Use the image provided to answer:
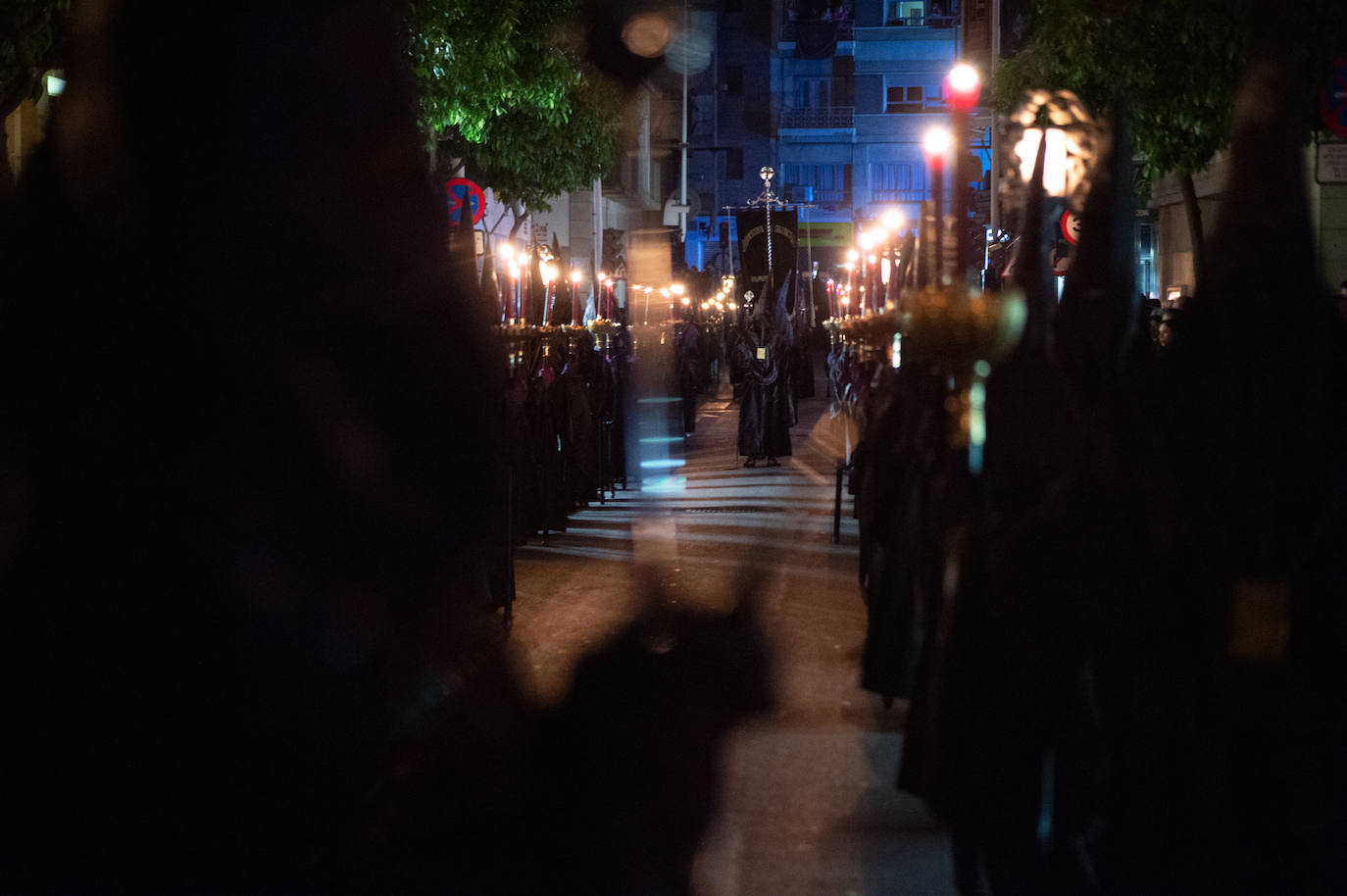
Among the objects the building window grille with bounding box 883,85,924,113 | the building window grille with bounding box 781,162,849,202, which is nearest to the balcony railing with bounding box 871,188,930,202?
the building window grille with bounding box 781,162,849,202

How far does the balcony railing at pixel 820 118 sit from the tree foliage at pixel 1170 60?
54028 millimetres

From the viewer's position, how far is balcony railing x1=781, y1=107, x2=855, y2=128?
6488 cm

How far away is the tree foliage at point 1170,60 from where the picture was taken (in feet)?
31.9

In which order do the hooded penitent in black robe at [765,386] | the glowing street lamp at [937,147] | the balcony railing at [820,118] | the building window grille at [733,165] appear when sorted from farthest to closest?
the building window grille at [733,165], the balcony railing at [820,118], the hooded penitent in black robe at [765,386], the glowing street lamp at [937,147]

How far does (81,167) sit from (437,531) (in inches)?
41.8

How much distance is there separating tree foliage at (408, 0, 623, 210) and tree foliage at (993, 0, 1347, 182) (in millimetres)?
5099

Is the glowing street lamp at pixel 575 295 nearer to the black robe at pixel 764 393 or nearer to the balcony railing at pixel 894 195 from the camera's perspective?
the black robe at pixel 764 393

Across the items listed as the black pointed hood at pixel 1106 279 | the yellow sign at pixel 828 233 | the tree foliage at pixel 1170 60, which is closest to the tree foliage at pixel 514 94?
the tree foliage at pixel 1170 60

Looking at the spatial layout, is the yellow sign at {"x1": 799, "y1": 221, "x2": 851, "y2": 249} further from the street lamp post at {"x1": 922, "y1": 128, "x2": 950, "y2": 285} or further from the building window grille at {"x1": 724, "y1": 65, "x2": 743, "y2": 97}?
the street lamp post at {"x1": 922, "y1": 128, "x2": 950, "y2": 285}

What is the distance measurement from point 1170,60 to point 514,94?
7814 millimetres

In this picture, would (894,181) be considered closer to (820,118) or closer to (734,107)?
(820,118)

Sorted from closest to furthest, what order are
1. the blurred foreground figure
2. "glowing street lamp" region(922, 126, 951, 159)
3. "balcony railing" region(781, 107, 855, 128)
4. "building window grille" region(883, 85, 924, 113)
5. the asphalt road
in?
1. the blurred foreground figure
2. the asphalt road
3. "glowing street lamp" region(922, 126, 951, 159)
4. "building window grille" region(883, 85, 924, 113)
5. "balcony railing" region(781, 107, 855, 128)

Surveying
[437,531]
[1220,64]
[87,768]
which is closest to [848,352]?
[1220,64]

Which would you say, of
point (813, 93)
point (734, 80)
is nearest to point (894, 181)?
point (813, 93)
